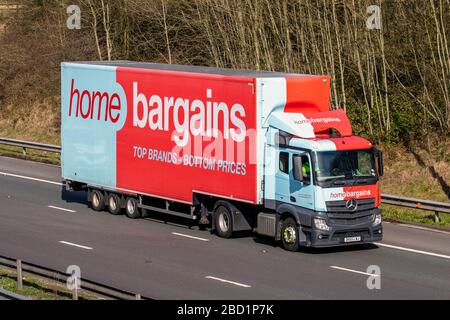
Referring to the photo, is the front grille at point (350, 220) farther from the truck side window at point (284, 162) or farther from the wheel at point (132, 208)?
the wheel at point (132, 208)

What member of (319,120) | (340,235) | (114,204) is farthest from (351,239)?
(114,204)

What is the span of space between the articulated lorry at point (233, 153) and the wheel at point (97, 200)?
16 centimetres

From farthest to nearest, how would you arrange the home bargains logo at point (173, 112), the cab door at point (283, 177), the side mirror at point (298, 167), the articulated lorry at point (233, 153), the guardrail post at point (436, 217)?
the guardrail post at point (436, 217) < the home bargains logo at point (173, 112) < the cab door at point (283, 177) < the articulated lorry at point (233, 153) < the side mirror at point (298, 167)

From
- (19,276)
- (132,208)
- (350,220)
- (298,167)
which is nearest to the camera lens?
(19,276)

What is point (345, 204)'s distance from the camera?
22219 millimetres

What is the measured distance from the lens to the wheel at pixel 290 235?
22500 millimetres

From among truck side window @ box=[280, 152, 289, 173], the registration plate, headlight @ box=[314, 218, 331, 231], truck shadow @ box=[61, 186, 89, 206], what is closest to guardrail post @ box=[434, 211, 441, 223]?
the registration plate

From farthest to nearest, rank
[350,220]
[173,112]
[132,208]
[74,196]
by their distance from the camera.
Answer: [74,196] → [132,208] → [173,112] → [350,220]

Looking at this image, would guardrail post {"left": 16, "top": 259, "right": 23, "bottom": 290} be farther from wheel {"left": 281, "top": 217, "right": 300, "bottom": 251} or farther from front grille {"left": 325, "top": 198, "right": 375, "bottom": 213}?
front grille {"left": 325, "top": 198, "right": 375, "bottom": 213}

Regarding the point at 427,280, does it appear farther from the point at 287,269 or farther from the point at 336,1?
the point at 336,1

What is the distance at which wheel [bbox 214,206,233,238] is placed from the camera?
2388cm

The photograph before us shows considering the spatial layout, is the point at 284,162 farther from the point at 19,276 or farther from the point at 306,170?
the point at 19,276

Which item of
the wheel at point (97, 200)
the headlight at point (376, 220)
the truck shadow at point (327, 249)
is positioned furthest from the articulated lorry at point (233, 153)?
the truck shadow at point (327, 249)

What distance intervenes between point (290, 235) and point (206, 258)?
77.8 inches
